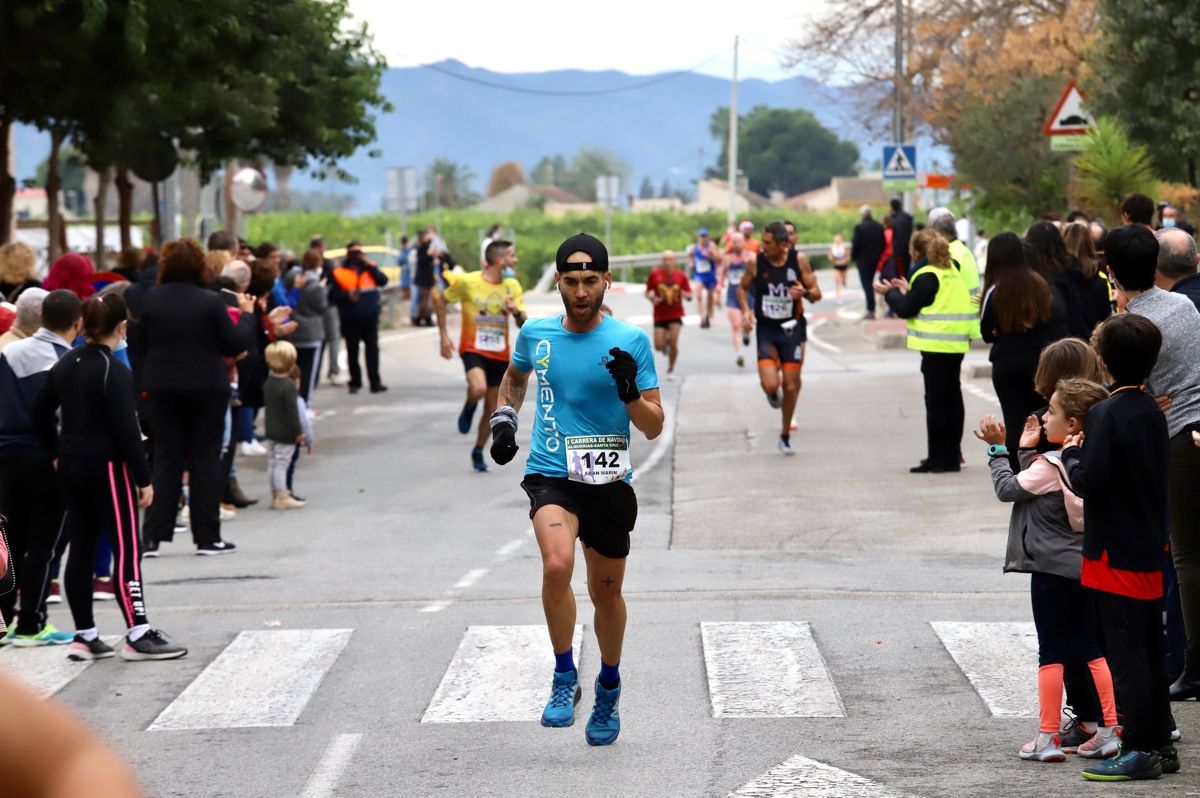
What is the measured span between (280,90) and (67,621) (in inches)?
855

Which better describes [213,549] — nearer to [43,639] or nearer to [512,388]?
[43,639]

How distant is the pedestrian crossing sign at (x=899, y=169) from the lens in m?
34.2

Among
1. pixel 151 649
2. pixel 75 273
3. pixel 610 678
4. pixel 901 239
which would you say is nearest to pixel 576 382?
pixel 610 678

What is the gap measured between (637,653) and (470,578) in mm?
2639

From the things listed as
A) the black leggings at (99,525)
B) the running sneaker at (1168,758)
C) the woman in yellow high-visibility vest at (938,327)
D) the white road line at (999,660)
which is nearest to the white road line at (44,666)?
the black leggings at (99,525)

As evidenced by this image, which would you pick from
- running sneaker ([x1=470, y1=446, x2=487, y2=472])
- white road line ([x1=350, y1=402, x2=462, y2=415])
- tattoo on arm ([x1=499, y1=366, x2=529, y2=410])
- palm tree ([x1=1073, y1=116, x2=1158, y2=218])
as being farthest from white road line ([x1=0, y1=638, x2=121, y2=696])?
palm tree ([x1=1073, y1=116, x2=1158, y2=218])

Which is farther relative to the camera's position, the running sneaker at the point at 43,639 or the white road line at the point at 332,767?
the running sneaker at the point at 43,639

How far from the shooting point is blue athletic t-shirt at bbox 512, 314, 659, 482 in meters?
6.88

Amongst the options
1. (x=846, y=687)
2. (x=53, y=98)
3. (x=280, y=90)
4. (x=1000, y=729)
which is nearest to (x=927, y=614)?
(x=846, y=687)

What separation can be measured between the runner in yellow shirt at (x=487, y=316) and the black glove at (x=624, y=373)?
30.7 ft

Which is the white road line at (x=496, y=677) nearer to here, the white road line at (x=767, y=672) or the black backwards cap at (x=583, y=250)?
the white road line at (x=767, y=672)

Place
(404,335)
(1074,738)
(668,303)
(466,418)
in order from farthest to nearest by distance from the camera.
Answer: (404,335) → (668,303) → (466,418) → (1074,738)

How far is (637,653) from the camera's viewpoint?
862 cm

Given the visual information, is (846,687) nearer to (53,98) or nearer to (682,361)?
(53,98)
